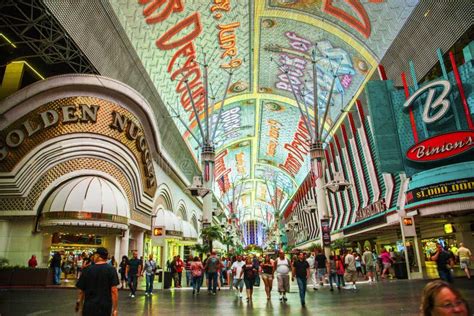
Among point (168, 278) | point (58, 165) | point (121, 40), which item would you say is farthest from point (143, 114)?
point (168, 278)

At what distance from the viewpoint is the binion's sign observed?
55.4ft

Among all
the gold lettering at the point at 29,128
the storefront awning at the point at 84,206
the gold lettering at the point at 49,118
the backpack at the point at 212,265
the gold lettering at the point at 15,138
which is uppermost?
the gold lettering at the point at 49,118

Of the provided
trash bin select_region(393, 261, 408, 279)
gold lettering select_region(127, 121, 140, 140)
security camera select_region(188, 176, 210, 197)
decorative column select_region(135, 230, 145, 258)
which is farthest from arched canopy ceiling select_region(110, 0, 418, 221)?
trash bin select_region(393, 261, 408, 279)

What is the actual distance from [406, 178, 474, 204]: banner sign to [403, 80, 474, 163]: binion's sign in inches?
51.3

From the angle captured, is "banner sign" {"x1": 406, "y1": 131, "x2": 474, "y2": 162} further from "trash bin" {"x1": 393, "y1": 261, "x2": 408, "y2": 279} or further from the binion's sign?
"trash bin" {"x1": 393, "y1": 261, "x2": 408, "y2": 279}

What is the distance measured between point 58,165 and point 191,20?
13320 mm

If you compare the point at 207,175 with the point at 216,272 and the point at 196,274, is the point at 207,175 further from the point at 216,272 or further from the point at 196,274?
the point at 196,274

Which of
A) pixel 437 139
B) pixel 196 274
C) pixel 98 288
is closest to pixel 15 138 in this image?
→ pixel 196 274

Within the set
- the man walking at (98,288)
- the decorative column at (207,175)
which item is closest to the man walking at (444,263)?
the man walking at (98,288)

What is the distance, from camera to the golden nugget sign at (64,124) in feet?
50.5

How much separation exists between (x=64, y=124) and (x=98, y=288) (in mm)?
14240

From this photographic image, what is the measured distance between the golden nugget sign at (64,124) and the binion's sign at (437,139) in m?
15.3

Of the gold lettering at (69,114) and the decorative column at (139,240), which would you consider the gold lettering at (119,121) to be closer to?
the gold lettering at (69,114)

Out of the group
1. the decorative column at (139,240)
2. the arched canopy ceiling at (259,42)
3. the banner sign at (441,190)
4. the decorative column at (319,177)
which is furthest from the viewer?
the decorative column at (319,177)
